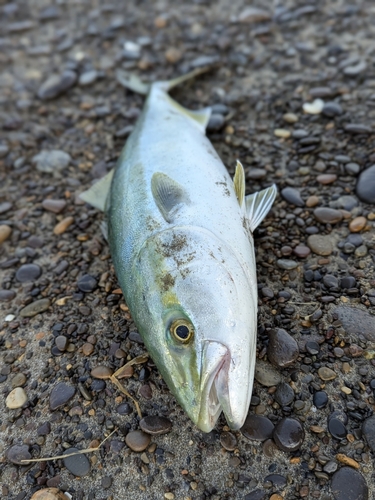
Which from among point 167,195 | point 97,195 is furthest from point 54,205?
point 167,195

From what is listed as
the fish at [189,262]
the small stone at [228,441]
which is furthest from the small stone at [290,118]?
the small stone at [228,441]

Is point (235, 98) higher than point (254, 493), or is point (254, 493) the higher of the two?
point (235, 98)

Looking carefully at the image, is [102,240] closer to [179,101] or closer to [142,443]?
[142,443]

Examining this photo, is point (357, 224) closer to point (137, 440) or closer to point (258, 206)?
point (258, 206)

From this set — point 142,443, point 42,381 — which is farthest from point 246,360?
point 42,381

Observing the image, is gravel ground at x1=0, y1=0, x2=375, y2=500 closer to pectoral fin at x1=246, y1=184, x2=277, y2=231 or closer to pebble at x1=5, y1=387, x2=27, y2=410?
pebble at x1=5, y1=387, x2=27, y2=410

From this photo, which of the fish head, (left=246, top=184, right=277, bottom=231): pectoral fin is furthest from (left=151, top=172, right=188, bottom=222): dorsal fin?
(left=246, top=184, right=277, bottom=231): pectoral fin

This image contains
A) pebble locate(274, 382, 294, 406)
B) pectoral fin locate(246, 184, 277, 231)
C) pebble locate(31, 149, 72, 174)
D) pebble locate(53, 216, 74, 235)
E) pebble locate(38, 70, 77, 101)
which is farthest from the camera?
pebble locate(38, 70, 77, 101)
